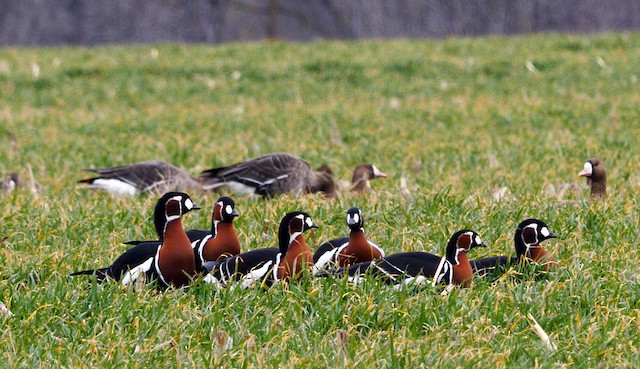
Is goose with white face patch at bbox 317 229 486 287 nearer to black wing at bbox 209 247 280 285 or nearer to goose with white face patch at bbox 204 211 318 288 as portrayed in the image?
goose with white face patch at bbox 204 211 318 288

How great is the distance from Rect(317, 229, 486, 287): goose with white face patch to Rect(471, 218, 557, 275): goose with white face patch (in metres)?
0.23

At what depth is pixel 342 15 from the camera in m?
30.6

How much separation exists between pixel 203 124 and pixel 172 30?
1864 cm

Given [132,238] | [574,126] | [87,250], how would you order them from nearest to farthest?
[87,250], [132,238], [574,126]

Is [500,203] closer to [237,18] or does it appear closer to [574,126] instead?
[574,126]

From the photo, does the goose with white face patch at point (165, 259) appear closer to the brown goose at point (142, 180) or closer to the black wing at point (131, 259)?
the black wing at point (131, 259)

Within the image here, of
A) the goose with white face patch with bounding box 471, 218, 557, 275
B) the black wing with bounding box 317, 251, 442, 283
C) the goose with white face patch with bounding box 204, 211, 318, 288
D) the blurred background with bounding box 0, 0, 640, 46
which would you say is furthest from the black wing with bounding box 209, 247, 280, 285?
the blurred background with bounding box 0, 0, 640, 46

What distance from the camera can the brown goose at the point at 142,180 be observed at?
9.30 metres

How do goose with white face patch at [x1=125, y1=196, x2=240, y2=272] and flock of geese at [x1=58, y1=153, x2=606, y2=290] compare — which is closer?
flock of geese at [x1=58, y1=153, x2=606, y2=290]

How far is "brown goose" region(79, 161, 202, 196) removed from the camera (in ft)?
30.5

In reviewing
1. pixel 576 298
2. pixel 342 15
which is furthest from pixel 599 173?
pixel 342 15

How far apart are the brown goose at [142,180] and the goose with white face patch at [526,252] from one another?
410 cm

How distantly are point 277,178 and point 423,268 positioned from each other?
12.8ft

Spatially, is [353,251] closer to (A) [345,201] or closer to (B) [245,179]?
(A) [345,201]
